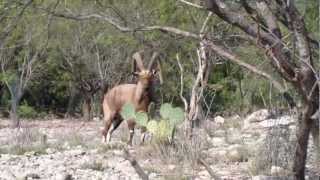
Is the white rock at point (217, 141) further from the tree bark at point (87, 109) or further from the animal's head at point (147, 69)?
the tree bark at point (87, 109)

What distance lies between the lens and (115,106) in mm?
17625

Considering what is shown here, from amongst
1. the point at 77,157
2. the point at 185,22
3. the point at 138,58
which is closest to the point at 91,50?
the point at 185,22

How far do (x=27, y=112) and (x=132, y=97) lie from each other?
861 inches

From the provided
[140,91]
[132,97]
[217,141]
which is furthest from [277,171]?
[132,97]

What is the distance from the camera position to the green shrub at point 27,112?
1484 inches

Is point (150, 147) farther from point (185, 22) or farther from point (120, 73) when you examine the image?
point (120, 73)

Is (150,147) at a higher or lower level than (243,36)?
lower

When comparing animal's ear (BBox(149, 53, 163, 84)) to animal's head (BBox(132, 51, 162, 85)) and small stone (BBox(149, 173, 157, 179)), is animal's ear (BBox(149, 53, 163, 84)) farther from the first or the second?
small stone (BBox(149, 173, 157, 179))

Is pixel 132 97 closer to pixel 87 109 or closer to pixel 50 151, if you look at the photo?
pixel 50 151

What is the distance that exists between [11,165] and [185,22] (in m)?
7.29

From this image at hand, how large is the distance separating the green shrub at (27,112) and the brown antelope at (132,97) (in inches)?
793

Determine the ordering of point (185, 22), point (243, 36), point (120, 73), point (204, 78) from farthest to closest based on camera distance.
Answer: point (120, 73) < point (185, 22) < point (204, 78) < point (243, 36)

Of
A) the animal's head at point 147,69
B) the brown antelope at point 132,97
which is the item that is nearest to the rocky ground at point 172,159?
the brown antelope at point 132,97

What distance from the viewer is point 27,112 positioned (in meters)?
37.9
